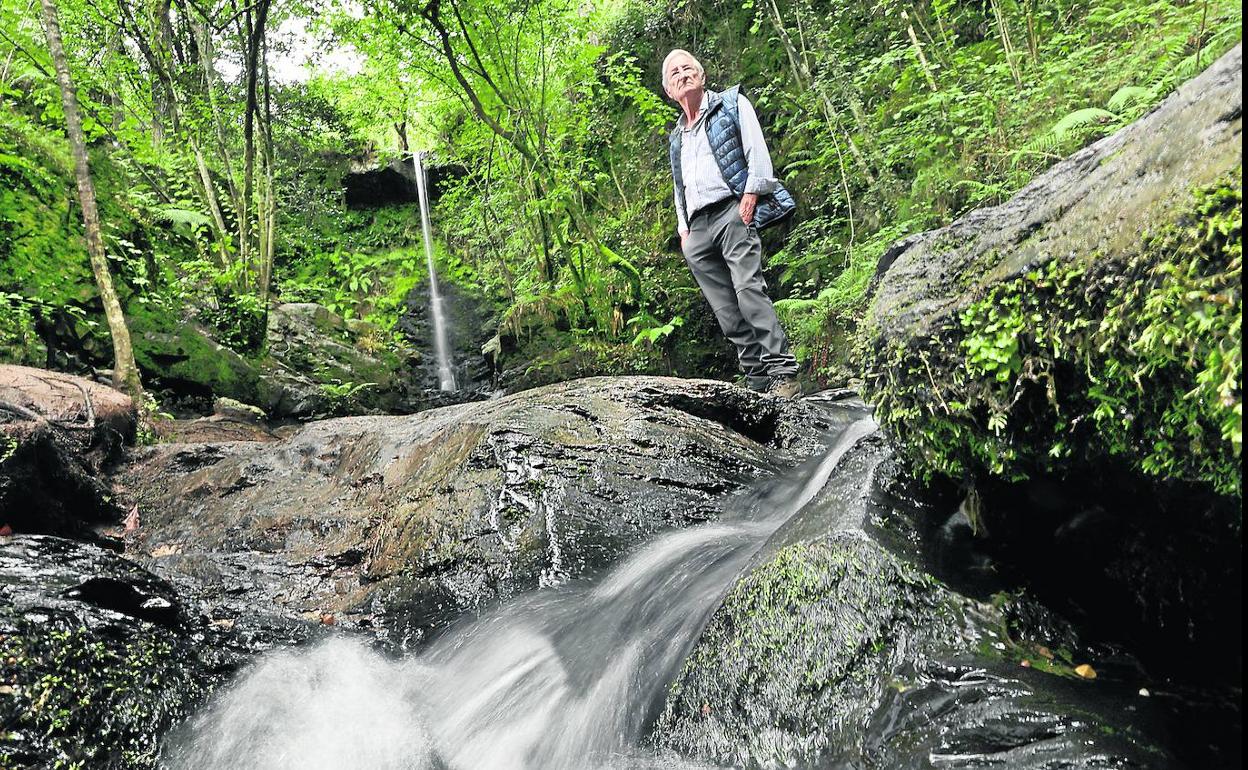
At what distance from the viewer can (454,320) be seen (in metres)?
15.2

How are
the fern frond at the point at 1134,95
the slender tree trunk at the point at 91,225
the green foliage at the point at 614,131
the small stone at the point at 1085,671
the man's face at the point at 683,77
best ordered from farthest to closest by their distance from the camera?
the slender tree trunk at the point at 91,225
the green foliage at the point at 614,131
the man's face at the point at 683,77
the fern frond at the point at 1134,95
the small stone at the point at 1085,671

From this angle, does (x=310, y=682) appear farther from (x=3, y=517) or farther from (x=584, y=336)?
(x=584, y=336)

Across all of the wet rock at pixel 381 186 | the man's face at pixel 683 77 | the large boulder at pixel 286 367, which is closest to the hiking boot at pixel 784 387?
the man's face at pixel 683 77

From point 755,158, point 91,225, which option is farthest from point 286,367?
point 755,158

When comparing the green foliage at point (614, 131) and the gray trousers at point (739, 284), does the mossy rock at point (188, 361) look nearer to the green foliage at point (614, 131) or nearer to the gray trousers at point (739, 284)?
the green foliage at point (614, 131)

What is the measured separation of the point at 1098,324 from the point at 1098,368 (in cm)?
11

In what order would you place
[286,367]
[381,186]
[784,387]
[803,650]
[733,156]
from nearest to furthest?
[803,650]
[733,156]
[784,387]
[286,367]
[381,186]

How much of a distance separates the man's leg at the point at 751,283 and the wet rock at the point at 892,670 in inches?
126

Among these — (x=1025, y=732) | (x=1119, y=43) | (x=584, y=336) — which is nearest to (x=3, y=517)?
(x=1025, y=732)

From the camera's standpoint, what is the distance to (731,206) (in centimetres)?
559

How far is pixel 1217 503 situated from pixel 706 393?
12.1 ft

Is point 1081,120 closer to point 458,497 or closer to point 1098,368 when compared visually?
point 1098,368

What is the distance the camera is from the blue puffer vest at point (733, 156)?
538 centimetres

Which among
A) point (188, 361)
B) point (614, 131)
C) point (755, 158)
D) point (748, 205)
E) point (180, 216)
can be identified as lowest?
point (188, 361)
